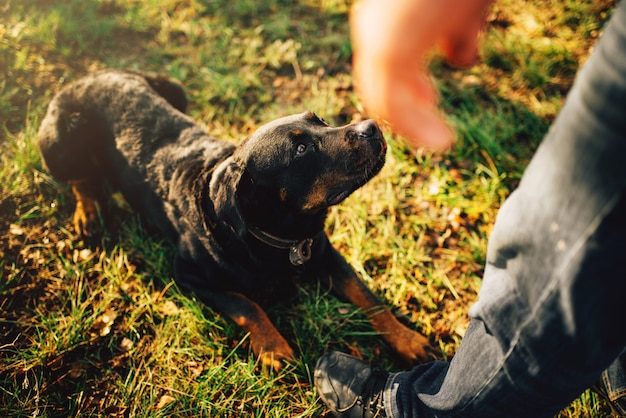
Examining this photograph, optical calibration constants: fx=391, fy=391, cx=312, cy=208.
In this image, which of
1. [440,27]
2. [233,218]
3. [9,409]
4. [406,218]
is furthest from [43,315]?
[440,27]

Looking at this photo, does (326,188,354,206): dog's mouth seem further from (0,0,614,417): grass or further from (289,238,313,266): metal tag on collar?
(0,0,614,417): grass

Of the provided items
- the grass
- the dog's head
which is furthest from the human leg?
the grass

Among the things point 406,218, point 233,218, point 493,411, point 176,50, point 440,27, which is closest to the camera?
point 440,27

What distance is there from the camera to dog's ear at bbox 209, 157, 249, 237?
213 centimetres

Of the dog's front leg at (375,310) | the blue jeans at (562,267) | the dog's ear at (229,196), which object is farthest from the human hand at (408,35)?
the dog's front leg at (375,310)

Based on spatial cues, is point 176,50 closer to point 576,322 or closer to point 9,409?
point 9,409

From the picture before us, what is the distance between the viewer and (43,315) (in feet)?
8.63

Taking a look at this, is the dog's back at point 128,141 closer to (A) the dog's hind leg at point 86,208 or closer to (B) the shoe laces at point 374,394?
(A) the dog's hind leg at point 86,208

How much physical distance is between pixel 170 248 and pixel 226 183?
1122 mm

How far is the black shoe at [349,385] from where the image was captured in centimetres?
208

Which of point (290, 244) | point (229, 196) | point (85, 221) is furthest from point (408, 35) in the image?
point (85, 221)

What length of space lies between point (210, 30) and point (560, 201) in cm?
451

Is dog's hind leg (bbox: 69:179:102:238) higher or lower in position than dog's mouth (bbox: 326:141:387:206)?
lower

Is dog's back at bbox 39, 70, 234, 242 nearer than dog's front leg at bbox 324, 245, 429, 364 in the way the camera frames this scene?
No
